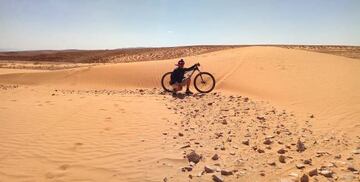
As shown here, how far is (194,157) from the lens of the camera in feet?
18.0

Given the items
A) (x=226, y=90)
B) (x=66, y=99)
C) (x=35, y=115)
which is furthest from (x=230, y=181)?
(x=226, y=90)

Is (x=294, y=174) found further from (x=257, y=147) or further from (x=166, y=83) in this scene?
(x=166, y=83)

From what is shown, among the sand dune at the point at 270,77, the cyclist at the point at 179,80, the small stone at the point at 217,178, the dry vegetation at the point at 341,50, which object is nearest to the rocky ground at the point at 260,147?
the small stone at the point at 217,178

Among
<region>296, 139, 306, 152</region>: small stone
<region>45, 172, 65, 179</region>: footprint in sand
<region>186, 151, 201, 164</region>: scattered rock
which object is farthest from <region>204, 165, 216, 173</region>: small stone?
<region>45, 172, 65, 179</region>: footprint in sand

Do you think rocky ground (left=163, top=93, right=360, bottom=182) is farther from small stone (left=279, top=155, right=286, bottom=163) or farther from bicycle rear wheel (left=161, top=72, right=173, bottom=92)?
bicycle rear wheel (left=161, top=72, right=173, bottom=92)

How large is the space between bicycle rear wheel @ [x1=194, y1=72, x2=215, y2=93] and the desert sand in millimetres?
307

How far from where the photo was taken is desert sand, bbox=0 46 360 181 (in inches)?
201

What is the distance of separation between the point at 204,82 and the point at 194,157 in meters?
7.69

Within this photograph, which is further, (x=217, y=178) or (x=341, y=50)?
(x=341, y=50)

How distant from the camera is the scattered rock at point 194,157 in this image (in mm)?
5444

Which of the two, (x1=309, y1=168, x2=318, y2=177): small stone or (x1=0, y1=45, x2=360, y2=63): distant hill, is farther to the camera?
(x1=0, y1=45, x2=360, y2=63): distant hill

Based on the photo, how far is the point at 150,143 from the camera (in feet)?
21.2

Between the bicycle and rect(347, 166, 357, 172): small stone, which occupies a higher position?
the bicycle

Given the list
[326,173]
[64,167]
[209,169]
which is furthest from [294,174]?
[64,167]
